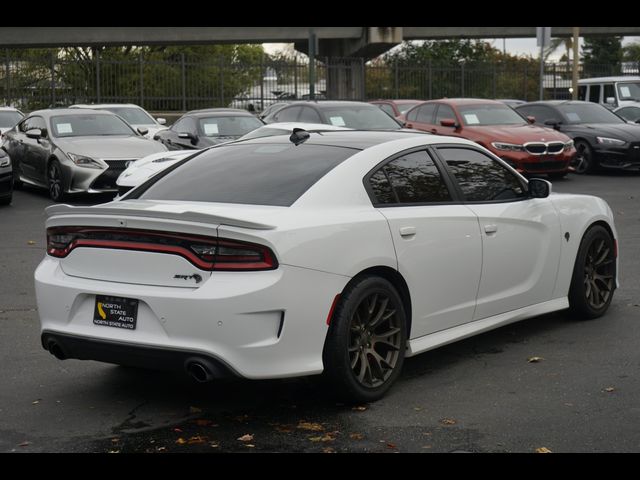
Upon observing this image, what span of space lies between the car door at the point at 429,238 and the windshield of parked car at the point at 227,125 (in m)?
12.0

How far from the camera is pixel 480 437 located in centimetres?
502

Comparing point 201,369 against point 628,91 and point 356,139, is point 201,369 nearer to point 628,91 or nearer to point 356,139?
point 356,139

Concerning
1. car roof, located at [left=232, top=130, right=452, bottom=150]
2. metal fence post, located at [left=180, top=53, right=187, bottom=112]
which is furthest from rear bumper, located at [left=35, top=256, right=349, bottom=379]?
metal fence post, located at [left=180, top=53, right=187, bottom=112]

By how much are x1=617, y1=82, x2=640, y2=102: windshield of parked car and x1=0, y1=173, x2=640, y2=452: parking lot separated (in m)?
23.0

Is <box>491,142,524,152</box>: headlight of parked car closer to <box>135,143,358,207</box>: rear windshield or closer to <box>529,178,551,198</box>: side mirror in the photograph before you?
<box>529,178,551,198</box>: side mirror

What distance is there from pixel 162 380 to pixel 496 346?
230cm

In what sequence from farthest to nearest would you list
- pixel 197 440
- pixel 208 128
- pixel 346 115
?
pixel 208 128 → pixel 346 115 → pixel 197 440

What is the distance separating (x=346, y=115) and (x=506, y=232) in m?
11.4

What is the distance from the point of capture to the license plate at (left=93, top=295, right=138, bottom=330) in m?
5.27

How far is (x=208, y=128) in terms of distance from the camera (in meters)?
18.2

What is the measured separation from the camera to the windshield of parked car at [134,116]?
909 inches

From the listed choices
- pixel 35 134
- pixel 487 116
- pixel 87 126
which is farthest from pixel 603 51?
pixel 35 134
